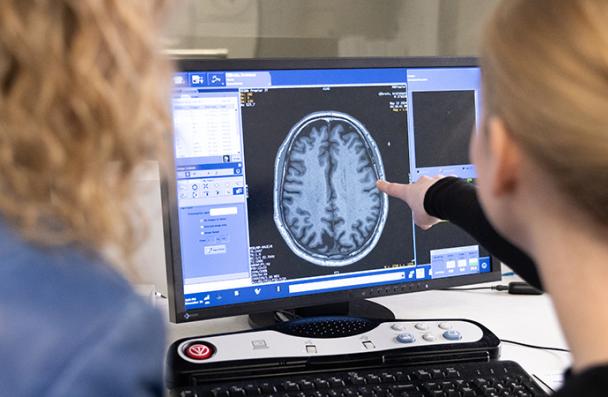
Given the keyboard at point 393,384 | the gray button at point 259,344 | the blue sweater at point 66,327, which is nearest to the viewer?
the blue sweater at point 66,327

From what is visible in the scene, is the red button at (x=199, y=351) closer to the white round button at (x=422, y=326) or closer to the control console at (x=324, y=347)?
the control console at (x=324, y=347)

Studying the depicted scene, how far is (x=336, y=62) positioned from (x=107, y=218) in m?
0.65

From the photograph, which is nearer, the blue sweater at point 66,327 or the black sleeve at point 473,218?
the blue sweater at point 66,327

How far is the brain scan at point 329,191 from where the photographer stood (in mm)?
1127

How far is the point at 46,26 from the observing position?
513 mm

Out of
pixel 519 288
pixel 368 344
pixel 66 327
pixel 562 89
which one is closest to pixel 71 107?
pixel 66 327

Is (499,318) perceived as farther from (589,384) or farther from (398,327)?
(589,384)

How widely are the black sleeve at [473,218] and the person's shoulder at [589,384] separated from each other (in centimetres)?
46

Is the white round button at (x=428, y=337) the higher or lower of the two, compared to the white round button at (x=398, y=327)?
lower

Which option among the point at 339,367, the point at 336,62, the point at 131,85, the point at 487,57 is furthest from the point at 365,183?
the point at 131,85

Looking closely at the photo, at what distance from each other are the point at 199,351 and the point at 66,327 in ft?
1.71

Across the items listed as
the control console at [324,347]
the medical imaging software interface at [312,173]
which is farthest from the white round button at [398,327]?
the medical imaging software interface at [312,173]

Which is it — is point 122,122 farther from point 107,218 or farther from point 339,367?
point 339,367

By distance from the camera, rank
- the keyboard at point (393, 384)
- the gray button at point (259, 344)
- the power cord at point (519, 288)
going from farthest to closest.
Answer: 1. the power cord at point (519, 288)
2. the gray button at point (259, 344)
3. the keyboard at point (393, 384)
